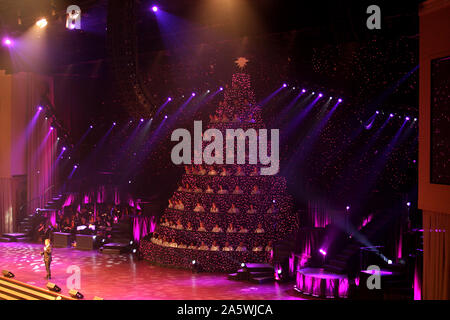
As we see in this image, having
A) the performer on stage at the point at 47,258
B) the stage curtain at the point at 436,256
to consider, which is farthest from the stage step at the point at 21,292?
the stage curtain at the point at 436,256

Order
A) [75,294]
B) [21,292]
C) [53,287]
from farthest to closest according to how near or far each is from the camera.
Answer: [21,292] → [53,287] → [75,294]

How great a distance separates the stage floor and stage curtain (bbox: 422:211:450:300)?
3302 millimetres

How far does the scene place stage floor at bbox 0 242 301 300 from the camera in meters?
11.9

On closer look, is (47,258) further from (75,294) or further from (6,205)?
(6,205)

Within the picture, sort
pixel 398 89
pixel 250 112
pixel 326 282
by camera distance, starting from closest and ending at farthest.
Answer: pixel 326 282 < pixel 398 89 < pixel 250 112

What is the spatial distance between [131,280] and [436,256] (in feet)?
23.6

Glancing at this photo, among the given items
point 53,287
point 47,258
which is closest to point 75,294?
point 53,287

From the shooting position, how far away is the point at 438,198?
890 cm

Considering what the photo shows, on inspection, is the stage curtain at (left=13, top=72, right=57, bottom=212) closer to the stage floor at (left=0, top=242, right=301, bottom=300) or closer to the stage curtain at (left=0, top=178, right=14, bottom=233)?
the stage curtain at (left=0, top=178, right=14, bottom=233)

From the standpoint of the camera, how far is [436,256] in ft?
29.6

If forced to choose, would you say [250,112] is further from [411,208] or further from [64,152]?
[64,152]

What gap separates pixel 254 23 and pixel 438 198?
282 inches

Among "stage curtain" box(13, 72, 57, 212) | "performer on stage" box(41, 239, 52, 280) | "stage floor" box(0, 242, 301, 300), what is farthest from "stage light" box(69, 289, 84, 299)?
"stage curtain" box(13, 72, 57, 212)
